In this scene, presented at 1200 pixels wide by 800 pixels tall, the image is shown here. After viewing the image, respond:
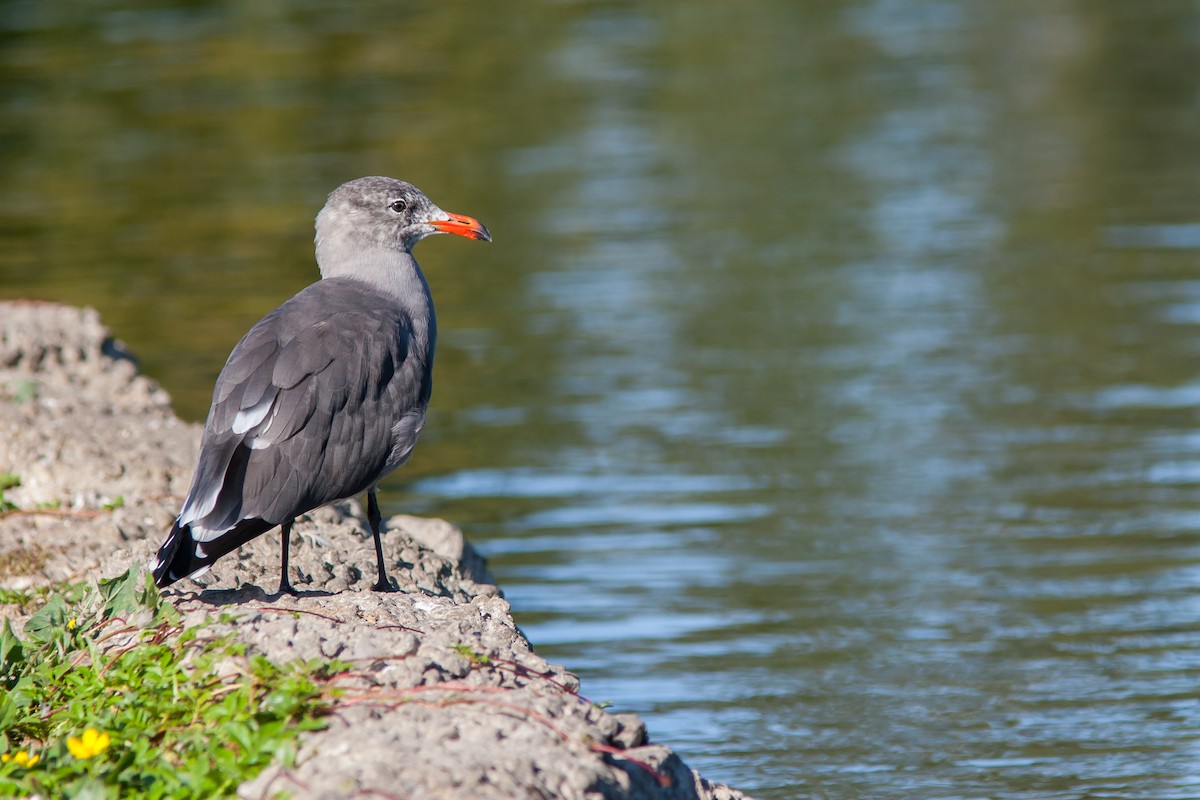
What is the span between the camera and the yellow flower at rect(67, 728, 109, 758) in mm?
4480

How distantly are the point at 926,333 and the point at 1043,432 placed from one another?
6.84ft

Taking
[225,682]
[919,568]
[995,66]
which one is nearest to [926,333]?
[919,568]

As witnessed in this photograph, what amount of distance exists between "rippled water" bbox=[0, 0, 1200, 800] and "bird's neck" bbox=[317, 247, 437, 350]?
2.09 meters

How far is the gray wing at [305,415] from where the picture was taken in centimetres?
571

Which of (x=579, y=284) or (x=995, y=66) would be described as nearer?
(x=579, y=284)

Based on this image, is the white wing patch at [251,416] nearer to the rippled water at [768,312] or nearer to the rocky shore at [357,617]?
the rocky shore at [357,617]

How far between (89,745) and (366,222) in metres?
2.78

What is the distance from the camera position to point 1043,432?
11.1 m

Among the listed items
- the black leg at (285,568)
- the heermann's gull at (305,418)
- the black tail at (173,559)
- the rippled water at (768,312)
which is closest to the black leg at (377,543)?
the heermann's gull at (305,418)

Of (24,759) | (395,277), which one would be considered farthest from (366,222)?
(24,759)

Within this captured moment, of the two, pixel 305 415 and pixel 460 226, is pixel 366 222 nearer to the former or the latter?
pixel 460 226

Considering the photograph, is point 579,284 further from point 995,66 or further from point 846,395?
point 995,66

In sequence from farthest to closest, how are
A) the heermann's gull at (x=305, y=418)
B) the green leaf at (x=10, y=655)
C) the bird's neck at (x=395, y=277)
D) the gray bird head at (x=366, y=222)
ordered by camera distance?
the gray bird head at (x=366, y=222)
the bird's neck at (x=395, y=277)
the heermann's gull at (x=305, y=418)
the green leaf at (x=10, y=655)

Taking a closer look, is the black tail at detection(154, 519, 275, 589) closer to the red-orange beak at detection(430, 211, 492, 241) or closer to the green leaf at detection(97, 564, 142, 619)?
the green leaf at detection(97, 564, 142, 619)
